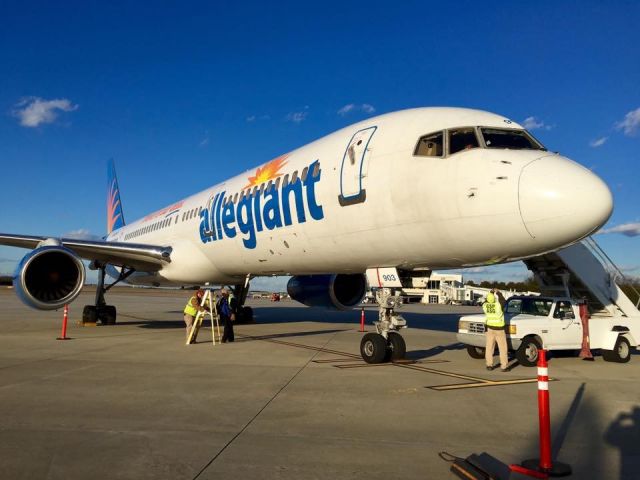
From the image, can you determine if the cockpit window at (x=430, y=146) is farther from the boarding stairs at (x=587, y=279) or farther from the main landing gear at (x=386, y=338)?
the boarding stairs at (x=587, y=279)

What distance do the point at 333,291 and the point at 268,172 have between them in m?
4.16

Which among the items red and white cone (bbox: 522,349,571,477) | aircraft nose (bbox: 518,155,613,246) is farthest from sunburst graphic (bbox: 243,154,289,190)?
red and white cone (bbox: 522,349,571,477)

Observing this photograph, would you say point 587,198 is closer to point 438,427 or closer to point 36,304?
point 438,427

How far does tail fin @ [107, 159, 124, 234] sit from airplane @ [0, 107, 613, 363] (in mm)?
15315

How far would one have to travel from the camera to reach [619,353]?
11.2 m

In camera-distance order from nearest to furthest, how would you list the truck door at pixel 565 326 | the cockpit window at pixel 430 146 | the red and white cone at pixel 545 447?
the red and white cone at pixel 545 447 → the cockpit window at pixel 430 146 → the truck door at pixel 565 326

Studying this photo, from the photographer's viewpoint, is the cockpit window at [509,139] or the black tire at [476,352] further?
the black tire at [476,352]

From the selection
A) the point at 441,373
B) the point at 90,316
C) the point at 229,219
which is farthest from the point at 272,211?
the point at 90,316

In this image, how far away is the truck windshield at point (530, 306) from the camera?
11.3 m

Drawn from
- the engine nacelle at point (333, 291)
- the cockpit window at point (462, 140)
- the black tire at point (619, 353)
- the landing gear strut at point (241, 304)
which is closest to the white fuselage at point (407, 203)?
the cockpit window at point (462, 140)

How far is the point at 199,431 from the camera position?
519 centimetres

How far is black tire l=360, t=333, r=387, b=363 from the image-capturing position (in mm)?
9750

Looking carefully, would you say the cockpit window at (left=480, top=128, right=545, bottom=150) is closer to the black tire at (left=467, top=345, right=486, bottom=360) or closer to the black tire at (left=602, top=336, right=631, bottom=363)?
the black tire at (left=467, top=345, right=486, bottom=360)

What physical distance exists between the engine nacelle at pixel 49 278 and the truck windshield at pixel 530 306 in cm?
1031
